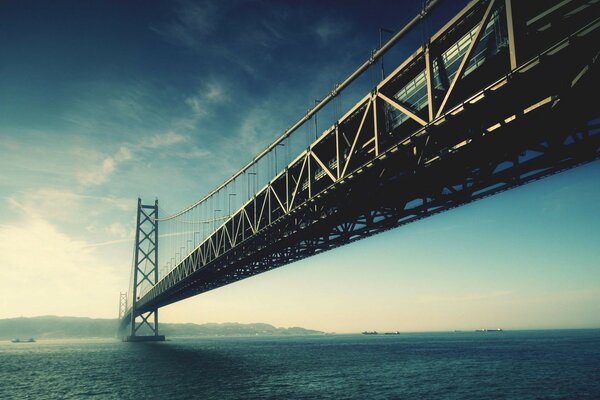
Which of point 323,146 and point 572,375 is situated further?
point 572,375

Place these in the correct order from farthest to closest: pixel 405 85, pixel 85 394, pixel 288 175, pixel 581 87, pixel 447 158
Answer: pixel 85 394 < pixel 288 175 < pixel 405 85 < pixel 447 158 < pixel 581 87

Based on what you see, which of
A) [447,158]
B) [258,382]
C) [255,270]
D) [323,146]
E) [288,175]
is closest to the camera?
[447,158]

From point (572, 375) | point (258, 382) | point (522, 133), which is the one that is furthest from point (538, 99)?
A: point (572, 375)

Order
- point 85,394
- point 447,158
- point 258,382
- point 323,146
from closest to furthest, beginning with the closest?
point 447,158 → point 323,146 → point 85,394 → point 258,382

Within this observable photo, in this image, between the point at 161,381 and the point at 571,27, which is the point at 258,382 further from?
the point at 571,27

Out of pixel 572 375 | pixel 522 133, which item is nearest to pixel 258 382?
pixel 522 133

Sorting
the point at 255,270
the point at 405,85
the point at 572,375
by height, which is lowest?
the point at 572,375

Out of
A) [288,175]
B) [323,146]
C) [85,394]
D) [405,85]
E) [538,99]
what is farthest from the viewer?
[85,394]

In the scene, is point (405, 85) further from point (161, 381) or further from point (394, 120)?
point (161, 381)

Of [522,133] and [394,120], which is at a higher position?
[394,120]
